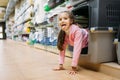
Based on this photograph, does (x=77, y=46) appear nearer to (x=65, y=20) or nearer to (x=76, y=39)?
(x=76, y=39)

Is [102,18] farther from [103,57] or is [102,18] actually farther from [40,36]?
[40,36]

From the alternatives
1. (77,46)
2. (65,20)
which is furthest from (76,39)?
(65,20)

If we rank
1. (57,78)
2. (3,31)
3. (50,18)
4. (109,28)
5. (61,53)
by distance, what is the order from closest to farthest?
1. (57,78)
2. (109,28)
3. (61,53)
4. (50,18)
5. (3,31)

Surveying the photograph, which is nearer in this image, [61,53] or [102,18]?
[102,18]

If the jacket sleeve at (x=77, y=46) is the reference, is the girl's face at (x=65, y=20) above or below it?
above

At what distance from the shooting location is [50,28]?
10.7 ft

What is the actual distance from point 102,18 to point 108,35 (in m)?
0.13

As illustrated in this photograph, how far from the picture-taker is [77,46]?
1468 millimetres

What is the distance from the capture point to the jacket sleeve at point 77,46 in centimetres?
145

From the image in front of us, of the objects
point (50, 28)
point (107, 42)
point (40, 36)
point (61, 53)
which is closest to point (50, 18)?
point (50, 28)

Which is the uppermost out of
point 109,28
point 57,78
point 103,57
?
point 109,28

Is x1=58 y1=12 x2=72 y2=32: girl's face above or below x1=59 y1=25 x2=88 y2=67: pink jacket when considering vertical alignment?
above

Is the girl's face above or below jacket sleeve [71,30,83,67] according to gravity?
above

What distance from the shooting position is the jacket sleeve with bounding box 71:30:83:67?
4.76 feet
